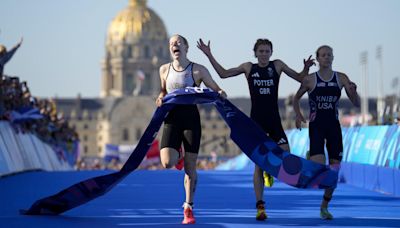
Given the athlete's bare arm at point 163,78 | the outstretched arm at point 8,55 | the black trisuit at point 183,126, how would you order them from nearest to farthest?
the black trisuit at point 183,126 < the athlete's bare arm at point 163,78 < the outstretched arm at point 8,55

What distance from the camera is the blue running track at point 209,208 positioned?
36.2ft

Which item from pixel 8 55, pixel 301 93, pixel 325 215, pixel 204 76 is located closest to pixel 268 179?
pixel 325 215

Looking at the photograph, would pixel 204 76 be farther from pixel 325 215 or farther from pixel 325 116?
pixel 325 215

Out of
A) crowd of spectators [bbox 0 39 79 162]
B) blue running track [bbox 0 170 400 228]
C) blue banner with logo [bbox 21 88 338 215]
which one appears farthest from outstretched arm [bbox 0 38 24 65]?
blue banner with logo [bbox 21 88 338 215]

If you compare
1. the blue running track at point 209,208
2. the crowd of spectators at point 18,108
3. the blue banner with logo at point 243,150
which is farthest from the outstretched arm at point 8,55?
the blue banner with logo at point 243,150

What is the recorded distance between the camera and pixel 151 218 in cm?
1166

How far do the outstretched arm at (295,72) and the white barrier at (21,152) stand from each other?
1063 cm

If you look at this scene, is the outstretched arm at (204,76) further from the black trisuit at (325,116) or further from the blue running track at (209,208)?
the blue running track at (209,208)

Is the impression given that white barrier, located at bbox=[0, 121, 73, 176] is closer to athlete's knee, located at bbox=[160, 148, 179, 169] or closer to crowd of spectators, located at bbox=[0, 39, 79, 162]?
crowd of spectators, located at bbox=[0, 39, 79, 162]

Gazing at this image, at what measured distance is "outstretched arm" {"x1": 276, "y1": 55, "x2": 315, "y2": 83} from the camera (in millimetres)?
11633

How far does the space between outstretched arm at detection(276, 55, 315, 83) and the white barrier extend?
10.6 metres

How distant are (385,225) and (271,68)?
1.94 metres

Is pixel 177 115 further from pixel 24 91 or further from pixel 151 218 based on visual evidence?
pixel 24 91

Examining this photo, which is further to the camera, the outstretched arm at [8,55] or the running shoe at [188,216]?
the outstretched arm at [8,55]
